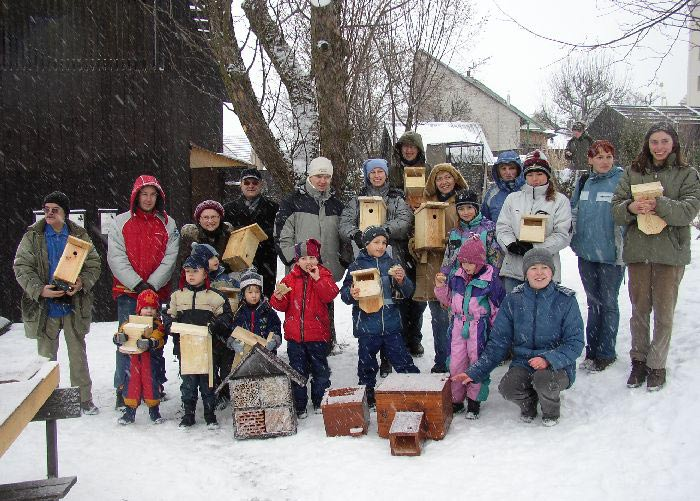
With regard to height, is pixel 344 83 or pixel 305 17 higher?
pixel 305 17

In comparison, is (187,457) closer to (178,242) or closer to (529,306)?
(178,242)

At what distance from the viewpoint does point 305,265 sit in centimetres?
590

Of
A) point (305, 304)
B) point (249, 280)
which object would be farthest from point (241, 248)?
point (305, 304)

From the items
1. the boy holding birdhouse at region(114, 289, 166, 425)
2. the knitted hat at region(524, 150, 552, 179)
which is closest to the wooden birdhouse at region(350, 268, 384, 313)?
the knitted hat at region(524, 150, 552, 179)

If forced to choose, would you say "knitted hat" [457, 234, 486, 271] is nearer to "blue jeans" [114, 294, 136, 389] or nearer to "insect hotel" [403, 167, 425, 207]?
"insect hotel" [403, 167, 425, 207]

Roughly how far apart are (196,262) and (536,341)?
2.94m

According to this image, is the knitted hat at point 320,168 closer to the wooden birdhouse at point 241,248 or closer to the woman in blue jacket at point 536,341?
the wooden birdhouse at point 241,248

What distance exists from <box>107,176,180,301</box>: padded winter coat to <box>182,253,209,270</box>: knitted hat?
57 centimetres

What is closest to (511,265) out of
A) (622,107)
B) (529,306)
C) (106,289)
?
(529,306)

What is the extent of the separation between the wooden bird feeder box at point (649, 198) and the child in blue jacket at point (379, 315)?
6.50ft

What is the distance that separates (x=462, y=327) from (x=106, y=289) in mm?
6683

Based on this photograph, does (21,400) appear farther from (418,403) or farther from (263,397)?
(418,403)

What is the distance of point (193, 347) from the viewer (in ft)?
18.6

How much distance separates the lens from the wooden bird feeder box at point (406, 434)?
4859 millimetres
